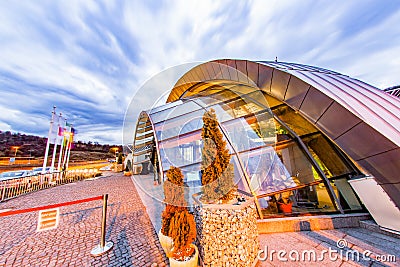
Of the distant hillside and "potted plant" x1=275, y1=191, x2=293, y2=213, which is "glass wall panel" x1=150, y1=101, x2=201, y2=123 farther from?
the distant hillside

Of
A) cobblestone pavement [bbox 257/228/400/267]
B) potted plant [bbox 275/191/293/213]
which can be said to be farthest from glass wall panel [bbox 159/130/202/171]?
cobblestone pavement [bbox 257/228/400/267]

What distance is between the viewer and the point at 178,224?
2.69 metres

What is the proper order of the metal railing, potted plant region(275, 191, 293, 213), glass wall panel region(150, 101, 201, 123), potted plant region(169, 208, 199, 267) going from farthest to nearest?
the metal railing
glass wall panel region(150, 101, 201, 123)
potted plant region(275, 191, 293, 213)
potted plant region(169, 208, 199, 267)

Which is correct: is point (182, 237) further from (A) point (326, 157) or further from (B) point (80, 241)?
(A) point (326, 157)

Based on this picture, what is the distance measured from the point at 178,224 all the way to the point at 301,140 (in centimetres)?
448

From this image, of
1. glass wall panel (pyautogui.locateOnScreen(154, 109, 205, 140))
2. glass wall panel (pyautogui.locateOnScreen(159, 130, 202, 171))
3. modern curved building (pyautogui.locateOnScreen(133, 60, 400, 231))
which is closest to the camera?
modern curved building (pyautogui.locateOnScreen(133, 60, 400, 231))

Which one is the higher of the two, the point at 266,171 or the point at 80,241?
the point at 266,171

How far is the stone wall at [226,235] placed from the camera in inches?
109

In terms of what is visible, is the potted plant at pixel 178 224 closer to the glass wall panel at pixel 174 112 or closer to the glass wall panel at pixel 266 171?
the glass wall panel at pixel 266 171

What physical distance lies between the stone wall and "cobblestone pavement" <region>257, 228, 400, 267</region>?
598 millimetres

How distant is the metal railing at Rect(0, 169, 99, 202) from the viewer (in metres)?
8.13

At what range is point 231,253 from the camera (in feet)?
9.07

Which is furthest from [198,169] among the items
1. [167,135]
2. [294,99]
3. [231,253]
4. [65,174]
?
[65,174]

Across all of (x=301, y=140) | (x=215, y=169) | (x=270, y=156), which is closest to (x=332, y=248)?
(x=270, y=156)
